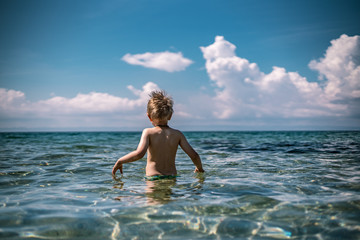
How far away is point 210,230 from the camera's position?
7.87ft

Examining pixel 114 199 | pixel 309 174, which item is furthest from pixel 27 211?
pixel 309 174

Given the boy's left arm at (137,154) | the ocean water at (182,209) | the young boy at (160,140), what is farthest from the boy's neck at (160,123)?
the ocean water at (182,209)

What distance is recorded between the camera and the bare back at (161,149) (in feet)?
14.0

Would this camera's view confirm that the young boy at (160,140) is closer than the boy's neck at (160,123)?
Yes

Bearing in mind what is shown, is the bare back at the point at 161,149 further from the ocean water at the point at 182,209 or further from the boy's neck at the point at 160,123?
the ocean water at the point at 182,209

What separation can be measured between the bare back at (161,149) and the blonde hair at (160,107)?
22cm

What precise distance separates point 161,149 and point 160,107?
0.68 meters

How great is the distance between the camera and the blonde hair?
427 cm

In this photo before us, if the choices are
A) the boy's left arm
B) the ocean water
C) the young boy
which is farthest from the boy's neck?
the ocean water

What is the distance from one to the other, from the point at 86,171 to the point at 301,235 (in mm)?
4959

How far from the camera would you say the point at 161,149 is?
427 cm

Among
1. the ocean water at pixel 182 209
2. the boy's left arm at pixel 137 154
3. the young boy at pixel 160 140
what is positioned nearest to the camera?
the ocean water at pixel 182 209

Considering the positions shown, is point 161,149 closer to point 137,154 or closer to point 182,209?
point 137,154

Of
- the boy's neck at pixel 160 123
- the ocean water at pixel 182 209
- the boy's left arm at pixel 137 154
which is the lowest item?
the ocean water at pixel 182 209
